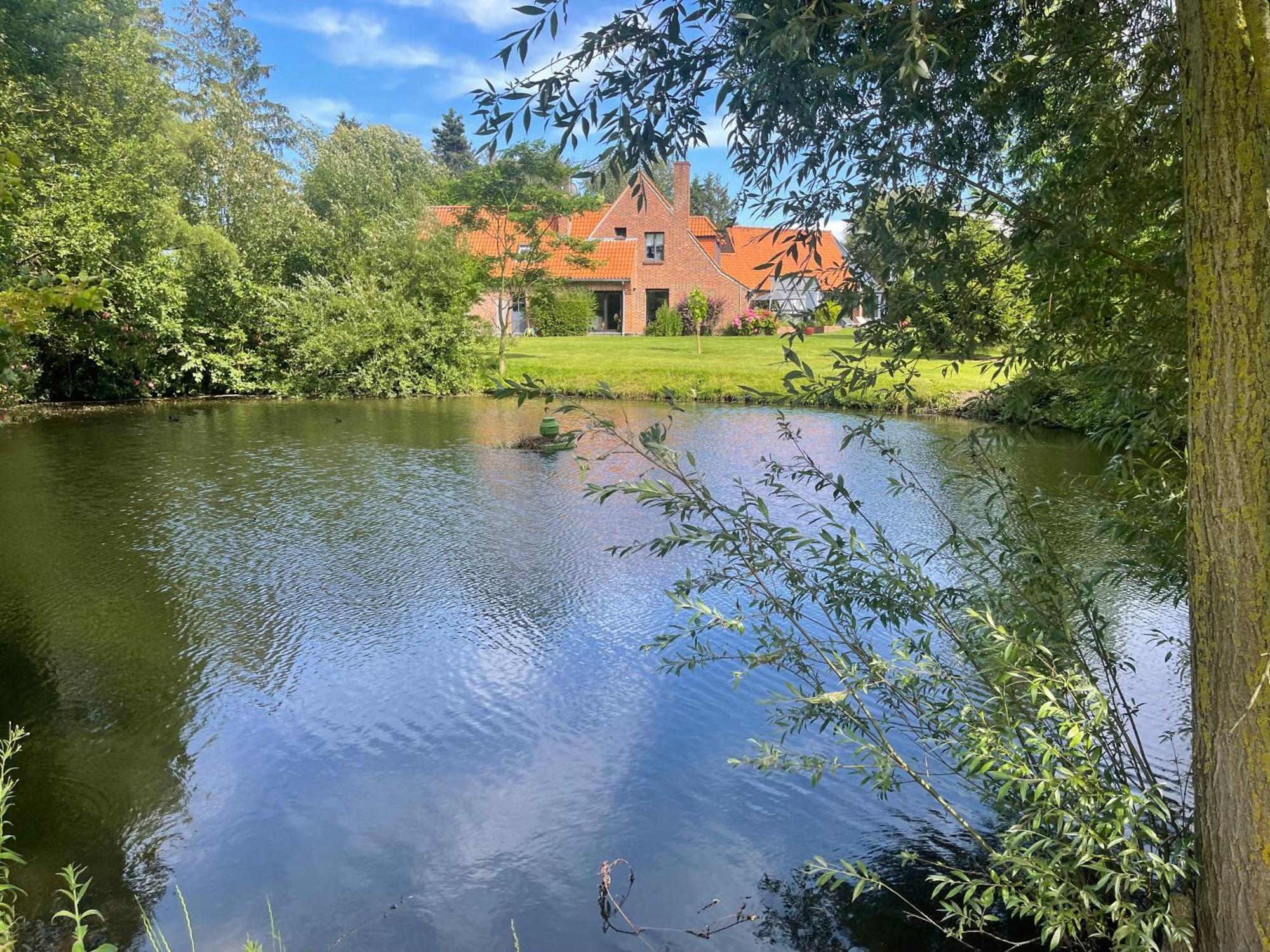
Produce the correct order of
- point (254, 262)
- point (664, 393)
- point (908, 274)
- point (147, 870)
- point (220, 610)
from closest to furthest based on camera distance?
point (664, 393)
point (908, 274)
point (147, 870)
point (220, 610)
point (254, 262)

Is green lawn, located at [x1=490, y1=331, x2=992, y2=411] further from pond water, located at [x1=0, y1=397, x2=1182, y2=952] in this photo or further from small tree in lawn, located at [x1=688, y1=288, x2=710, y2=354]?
pond water, located at [x1=0, y1=397, x2=1182, y2=952]

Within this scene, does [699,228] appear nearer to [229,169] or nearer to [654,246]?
[654,246]

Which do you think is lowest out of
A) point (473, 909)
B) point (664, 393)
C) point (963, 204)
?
point (473, 909)

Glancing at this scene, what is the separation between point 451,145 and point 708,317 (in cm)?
3479

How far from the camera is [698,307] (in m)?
31.5

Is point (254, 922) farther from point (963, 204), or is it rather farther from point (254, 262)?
point (254, 262)

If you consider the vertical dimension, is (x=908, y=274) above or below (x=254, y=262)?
below

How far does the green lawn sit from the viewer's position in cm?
1938

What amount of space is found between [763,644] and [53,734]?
15.0 ft

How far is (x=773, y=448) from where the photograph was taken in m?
14.4

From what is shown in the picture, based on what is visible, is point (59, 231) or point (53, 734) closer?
point (53, 734)

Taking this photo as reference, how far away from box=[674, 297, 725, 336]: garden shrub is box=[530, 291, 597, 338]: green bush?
390 cm

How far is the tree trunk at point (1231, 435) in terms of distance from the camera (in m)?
2.02

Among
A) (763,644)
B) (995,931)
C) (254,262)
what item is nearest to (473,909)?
(763,644)
